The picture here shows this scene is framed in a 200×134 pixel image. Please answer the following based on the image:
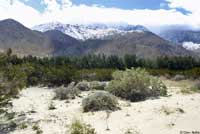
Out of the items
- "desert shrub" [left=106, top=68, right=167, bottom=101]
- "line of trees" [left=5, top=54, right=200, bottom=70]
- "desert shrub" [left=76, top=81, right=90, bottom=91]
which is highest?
"desert shrub" [left=106, top=68, right=167, bottom=101]

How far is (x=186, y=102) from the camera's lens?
27.9m

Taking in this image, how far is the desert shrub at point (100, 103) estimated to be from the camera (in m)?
26.2

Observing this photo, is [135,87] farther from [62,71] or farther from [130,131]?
[62,71]

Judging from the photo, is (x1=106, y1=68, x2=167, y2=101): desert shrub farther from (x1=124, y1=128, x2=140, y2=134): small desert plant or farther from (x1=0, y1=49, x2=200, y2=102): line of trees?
(x1=124, y1=128, x2=140, y2=134): small desert plant

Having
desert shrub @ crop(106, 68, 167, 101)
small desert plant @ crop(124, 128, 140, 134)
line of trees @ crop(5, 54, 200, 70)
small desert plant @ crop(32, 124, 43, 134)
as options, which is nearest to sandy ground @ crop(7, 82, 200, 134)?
small desert plant @ crop(124, 128, 140, 134)

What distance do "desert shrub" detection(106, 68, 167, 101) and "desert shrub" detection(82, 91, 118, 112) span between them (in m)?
6.91

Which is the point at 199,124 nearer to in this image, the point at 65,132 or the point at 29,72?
the point at 65,132

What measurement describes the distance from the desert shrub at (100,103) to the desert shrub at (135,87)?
6912 millimetres

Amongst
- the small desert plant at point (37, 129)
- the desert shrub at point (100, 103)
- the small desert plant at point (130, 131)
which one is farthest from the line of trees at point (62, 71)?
the small desert plant at point (130, 131)

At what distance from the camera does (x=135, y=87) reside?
34.1 meters

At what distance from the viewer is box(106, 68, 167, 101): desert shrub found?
3353cm

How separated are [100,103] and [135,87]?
27.7 feet

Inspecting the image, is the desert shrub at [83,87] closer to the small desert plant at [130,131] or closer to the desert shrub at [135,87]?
the desert shrub at [135,87]

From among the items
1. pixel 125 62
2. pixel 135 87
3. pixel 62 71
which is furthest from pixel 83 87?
pixel 125 62
